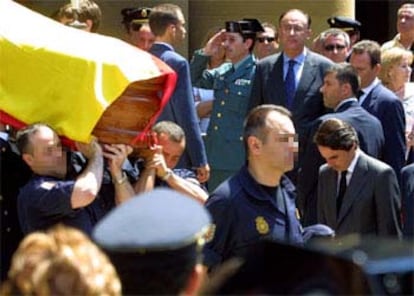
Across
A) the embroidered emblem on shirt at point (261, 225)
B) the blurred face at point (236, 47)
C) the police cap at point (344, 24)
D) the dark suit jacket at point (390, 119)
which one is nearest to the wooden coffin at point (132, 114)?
the embroidered emblem on shirt at point (261, 225)

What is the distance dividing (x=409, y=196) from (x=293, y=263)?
16.4 feet

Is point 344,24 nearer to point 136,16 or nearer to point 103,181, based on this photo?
point 136,16

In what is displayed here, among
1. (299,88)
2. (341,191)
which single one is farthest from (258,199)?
(299,88)

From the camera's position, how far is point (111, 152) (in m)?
6.80

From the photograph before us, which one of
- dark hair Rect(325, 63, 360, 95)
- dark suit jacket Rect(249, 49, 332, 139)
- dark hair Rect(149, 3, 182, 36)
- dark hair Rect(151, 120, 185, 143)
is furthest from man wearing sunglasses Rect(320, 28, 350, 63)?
dark hair Rect(151, 120, 185, 143)

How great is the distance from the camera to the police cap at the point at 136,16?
10.7 metres

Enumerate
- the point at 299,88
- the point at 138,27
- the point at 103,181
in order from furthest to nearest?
the point at 138,27 < the point at 299,88 < the point at 103,181

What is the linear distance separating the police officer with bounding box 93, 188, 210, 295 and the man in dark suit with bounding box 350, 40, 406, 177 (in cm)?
558

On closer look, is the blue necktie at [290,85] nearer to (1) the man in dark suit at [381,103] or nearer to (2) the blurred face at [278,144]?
(1) the man in dark suit at [381,103]

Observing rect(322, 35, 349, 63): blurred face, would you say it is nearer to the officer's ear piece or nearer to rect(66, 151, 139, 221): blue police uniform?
rect(66, 151, 139, 221): blue police uniform

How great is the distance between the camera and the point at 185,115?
8.62 metres

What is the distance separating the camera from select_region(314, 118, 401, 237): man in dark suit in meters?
7.48

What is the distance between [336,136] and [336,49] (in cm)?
324

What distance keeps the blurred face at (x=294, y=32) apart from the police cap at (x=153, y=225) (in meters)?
6.36
